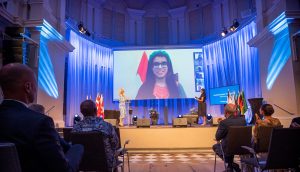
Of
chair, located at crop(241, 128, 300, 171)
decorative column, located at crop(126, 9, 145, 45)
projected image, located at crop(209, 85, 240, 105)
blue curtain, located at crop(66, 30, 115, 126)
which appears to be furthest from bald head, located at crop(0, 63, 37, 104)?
decorative column, located at crop(126, 9, 145, 45)

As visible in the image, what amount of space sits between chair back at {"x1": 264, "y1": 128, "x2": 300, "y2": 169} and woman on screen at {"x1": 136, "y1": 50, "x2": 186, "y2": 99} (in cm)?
920

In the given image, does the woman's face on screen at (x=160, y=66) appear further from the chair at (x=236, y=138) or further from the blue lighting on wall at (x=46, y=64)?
the chair at (x=236, y=138)

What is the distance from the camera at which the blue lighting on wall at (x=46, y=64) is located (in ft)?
22.3

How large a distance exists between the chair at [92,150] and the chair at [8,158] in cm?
160

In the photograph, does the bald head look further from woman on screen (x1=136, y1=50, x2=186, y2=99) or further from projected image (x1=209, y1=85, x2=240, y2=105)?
woman on screen (x1=136, y1=50, x2=186, y2=99)

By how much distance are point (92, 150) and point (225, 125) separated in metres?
1.95

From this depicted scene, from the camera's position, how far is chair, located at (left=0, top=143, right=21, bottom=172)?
90cm

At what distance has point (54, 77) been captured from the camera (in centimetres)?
770

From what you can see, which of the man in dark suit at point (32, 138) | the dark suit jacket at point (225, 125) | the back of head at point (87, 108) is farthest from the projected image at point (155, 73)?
the man in dark suit at point (32, 138)

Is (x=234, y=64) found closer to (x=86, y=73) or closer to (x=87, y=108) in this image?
(x=86, y=73)

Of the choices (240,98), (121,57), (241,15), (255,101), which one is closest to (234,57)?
(241,15)

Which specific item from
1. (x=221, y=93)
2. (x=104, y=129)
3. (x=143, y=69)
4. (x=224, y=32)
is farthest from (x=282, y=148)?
(x=143, y=69)

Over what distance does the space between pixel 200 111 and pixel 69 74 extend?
545 cm

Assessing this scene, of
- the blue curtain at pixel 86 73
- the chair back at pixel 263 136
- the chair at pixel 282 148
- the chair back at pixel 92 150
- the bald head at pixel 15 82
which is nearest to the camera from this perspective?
the bald head at pixel 15 82
